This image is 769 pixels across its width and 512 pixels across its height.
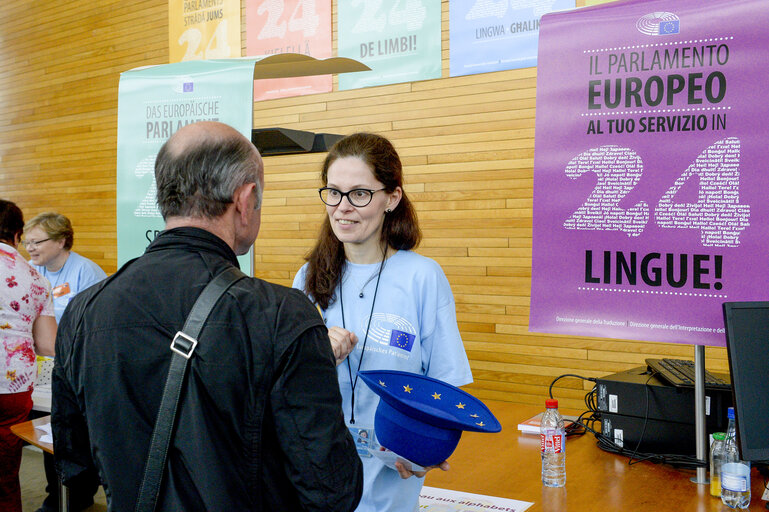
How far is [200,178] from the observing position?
1138 mm

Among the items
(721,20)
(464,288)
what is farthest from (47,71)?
(721,20)

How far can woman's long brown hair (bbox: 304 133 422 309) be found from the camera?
1816 mm

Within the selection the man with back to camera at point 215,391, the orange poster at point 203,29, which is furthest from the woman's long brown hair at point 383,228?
the orange poster at point 203,29

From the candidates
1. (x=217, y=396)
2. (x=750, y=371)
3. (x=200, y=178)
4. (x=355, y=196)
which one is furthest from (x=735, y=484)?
(x=200, y=178)

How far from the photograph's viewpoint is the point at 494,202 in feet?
14.3

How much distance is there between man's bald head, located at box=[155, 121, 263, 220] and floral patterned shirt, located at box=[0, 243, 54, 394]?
6.51 feet

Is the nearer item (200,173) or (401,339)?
(200,173)

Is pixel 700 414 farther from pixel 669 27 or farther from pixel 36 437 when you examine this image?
pixel 36 437

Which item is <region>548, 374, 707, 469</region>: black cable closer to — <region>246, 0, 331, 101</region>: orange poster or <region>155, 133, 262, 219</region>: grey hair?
<region>155, 133, 262, 219</region>: grey hair

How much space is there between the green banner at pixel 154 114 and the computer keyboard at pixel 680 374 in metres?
1.34

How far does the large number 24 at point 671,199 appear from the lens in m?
1.78

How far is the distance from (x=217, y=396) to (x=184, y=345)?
0.31ft

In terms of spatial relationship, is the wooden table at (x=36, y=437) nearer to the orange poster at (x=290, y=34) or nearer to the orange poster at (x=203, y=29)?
the orange poster at (x=290, y=34)

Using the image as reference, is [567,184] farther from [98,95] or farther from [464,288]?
[98,95]
